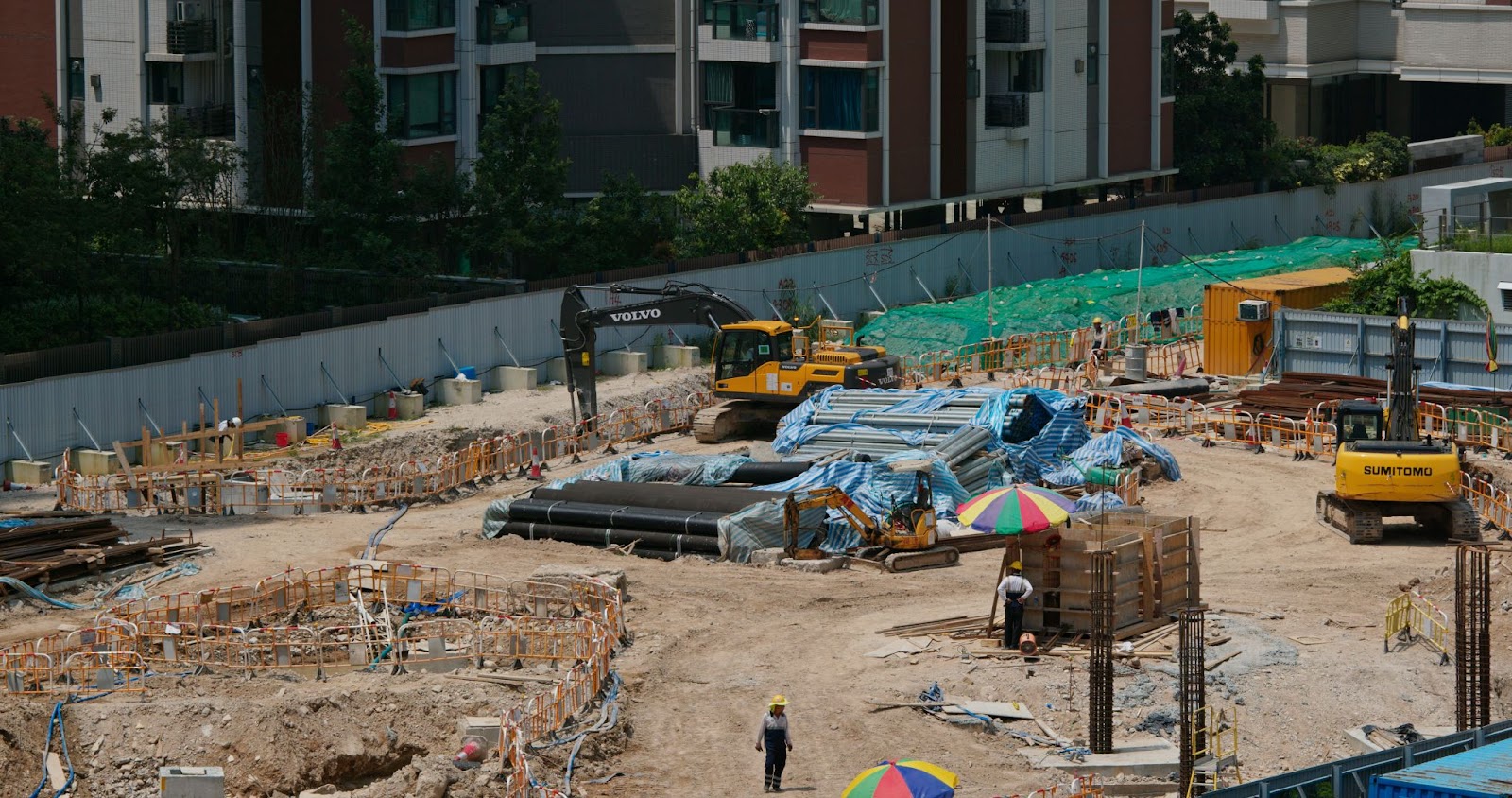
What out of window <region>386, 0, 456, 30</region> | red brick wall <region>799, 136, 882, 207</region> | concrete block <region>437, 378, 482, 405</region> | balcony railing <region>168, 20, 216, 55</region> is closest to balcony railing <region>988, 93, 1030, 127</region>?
red brick wall <region>799, 136, 882, 207</region>

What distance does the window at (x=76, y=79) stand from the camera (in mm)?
69938

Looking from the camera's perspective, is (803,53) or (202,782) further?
(803,53)

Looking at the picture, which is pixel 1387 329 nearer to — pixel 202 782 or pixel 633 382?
pixel 633 382

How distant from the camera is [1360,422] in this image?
4422cm

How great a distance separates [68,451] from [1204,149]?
149ft

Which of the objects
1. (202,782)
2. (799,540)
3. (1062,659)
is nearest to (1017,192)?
(799,540)

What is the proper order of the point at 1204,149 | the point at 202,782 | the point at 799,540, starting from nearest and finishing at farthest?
the point at 202,782
the point at 799,540
the point at 1204,149

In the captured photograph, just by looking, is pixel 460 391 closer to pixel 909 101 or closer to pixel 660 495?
pixel 660 495

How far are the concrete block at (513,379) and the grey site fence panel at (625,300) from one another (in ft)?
1.87

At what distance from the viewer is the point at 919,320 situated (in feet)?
209

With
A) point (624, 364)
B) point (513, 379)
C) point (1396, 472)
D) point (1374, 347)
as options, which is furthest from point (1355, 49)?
point (1396, 472)

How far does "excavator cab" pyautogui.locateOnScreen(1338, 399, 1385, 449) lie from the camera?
44094 millimetres

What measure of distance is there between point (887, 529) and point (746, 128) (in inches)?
1178

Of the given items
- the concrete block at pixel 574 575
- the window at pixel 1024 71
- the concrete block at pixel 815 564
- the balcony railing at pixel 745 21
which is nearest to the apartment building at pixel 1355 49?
the window at pixel 1024 71
